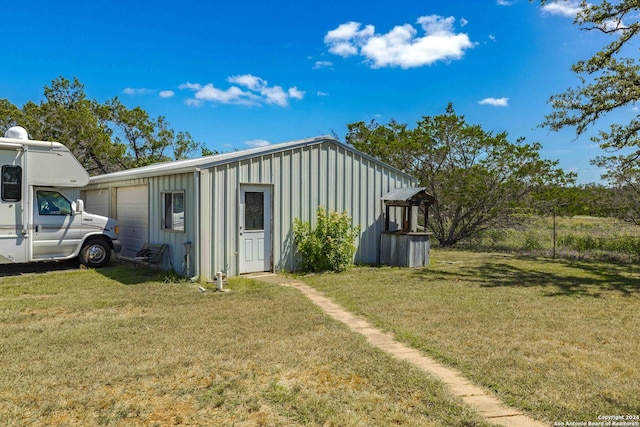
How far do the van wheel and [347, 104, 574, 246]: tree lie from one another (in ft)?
39.5

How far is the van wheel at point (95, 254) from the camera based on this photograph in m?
10.8

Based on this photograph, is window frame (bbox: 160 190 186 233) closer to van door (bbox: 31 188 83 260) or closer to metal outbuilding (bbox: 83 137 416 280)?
metal outbuilding (bbox: 83 137 416 280)

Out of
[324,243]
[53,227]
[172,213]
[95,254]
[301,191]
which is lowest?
[95,254]

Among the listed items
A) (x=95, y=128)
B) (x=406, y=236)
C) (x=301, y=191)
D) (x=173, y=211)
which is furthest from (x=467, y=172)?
(x=95, y=128)

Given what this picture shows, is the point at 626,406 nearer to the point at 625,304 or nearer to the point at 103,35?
the point at 625,304

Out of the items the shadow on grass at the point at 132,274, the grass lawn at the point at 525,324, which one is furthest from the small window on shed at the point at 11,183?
the grass lawn at the point at 525,324

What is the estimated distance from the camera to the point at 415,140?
1839cm

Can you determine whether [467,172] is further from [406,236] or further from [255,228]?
[255,228]

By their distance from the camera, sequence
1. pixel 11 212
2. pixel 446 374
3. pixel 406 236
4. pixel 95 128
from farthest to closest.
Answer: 1. pixel 95 128
2. pixel 406 236
3. pixel 11 212
4. pixel 446 374

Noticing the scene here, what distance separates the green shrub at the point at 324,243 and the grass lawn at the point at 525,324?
1.54 ft

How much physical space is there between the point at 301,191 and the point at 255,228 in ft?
4.88

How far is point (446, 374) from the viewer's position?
4152 millimetres

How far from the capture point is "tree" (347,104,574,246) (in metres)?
17.2

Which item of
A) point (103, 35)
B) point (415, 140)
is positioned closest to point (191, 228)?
point (415, 140)
